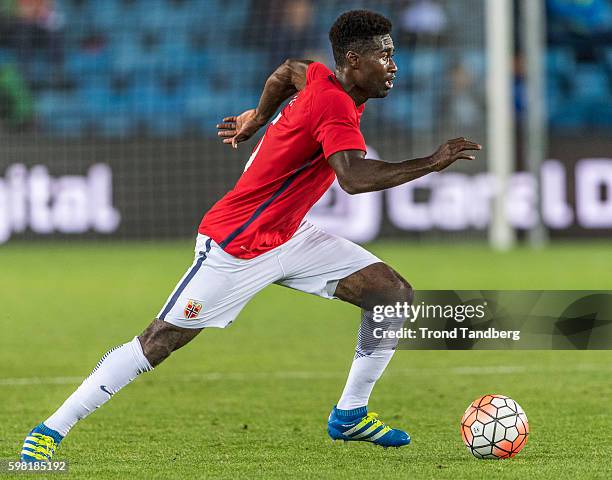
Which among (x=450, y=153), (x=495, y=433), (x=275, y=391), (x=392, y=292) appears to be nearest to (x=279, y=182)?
(x=392, y=292)

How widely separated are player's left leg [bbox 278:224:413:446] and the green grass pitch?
11 cm

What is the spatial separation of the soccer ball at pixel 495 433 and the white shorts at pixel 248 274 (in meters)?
0.87

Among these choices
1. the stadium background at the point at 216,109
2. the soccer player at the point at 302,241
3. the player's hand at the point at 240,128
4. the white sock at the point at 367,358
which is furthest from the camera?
the stadium background at the point at 216,109

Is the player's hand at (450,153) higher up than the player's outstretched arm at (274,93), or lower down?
lower down

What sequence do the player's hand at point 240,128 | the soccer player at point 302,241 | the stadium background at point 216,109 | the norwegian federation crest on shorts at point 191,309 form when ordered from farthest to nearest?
the stadium background at point 216,109
the player's hand at point 240,128
the norwegian federation crest on shorts at point 191,309
the soccer player at point 302,241

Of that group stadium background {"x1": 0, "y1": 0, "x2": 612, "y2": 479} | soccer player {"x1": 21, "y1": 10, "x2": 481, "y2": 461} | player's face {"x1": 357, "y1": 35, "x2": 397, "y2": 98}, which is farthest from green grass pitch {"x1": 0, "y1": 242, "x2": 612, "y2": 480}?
player's face {"x1": 357, "y1": 35, "x2": 397, "y2": 98}

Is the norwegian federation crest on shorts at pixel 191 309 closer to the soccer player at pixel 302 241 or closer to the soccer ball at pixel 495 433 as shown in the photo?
the soccer player at pixel 302 241

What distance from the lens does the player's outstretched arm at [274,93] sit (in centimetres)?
603

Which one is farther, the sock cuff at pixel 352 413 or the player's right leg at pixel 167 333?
the sock cuff at pixel 352 413

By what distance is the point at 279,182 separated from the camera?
220 inches

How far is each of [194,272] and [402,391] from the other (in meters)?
2.45

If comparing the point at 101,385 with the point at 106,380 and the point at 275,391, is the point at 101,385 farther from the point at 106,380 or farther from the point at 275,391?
the point at 275,391

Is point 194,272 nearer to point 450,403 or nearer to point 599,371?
point 450,403

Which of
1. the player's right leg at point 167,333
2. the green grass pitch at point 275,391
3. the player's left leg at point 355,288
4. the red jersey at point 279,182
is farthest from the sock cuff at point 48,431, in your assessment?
the player's left leg at point 355,288
